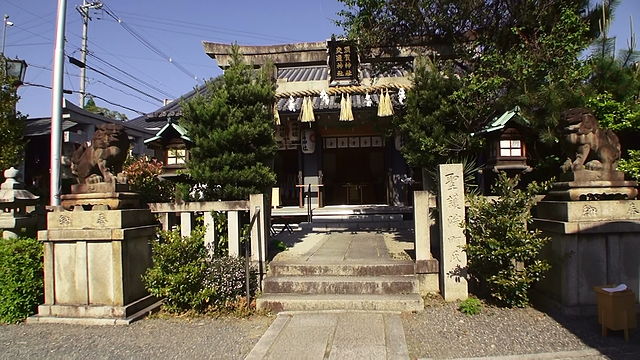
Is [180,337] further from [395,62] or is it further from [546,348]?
[395,62]

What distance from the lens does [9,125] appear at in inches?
425

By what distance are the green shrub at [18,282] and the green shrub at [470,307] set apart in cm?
597

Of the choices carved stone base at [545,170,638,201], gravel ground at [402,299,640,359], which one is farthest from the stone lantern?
carved stone base at [545,170,638,201]

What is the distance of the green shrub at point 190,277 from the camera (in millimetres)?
5293

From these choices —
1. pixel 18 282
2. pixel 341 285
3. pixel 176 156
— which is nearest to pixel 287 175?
pixel 176 156

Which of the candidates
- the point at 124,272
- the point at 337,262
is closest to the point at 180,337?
the point at 124,272

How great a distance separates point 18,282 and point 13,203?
8.15ft

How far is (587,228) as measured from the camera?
4.87 meters

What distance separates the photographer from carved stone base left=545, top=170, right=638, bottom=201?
5043 millimetres

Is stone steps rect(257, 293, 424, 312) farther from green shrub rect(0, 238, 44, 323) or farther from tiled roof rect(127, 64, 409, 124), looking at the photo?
tiled roof rect(127, 64, 409, 124)

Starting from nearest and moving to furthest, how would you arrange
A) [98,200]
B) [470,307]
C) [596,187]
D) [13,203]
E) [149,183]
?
[596,187], [470,307], [98,200], [13,203], [149,183]

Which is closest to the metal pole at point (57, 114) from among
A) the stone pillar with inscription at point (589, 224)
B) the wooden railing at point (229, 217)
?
the wooden railing at point (229, 217)

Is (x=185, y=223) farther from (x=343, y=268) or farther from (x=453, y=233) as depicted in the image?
(x=453, y=233)

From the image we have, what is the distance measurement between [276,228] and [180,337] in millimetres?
6978
